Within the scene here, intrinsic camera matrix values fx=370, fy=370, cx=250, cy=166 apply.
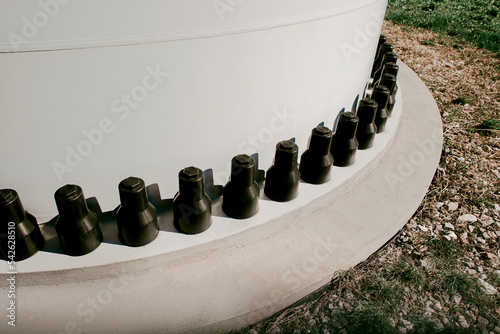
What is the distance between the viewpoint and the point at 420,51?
530 centimetres

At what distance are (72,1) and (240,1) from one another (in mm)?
589

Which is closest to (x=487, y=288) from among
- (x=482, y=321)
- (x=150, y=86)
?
(x=482, y=321)

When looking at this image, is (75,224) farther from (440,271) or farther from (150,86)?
(440,271)

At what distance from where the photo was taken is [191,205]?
63.6 inches

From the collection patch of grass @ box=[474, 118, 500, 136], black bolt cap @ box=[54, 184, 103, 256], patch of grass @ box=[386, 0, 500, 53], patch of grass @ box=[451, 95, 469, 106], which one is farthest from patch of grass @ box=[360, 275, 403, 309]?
patch of grass @ box=[386, 0, 500, 53]

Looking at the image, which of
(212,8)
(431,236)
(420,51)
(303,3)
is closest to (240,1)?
(212,8)

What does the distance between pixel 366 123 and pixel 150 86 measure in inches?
55.8

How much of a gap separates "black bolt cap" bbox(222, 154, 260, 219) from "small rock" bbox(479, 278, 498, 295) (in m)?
1.19

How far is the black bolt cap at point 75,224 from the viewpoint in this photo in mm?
1422

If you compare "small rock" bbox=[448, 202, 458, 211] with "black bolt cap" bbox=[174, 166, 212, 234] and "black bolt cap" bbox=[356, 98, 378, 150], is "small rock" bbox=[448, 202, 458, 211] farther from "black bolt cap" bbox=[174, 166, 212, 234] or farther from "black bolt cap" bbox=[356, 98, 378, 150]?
"black bolt cap" bbox=[174, 166, 212, 234]

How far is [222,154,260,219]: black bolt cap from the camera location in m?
1.64

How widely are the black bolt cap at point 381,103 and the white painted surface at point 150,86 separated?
72 centimetres

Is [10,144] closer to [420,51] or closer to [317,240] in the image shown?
[317,240]

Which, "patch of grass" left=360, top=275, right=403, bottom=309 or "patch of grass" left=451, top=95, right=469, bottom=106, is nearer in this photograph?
"patch of grass" left=360, top=275, right=403, bottom=309
